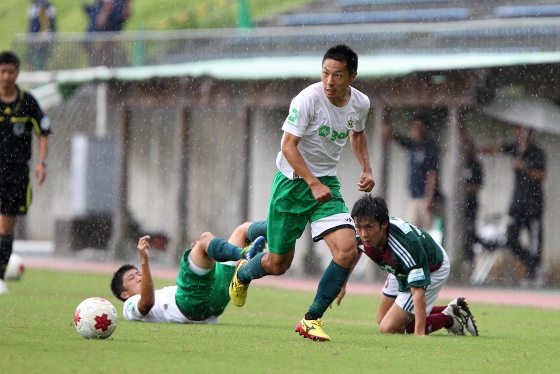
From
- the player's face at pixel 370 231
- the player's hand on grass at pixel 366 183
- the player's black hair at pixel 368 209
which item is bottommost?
the player's face at pixel 370 231

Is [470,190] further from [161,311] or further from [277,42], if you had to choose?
[161,311]

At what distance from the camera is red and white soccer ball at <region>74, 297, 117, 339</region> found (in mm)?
8289

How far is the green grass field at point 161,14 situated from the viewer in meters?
→ 33.7

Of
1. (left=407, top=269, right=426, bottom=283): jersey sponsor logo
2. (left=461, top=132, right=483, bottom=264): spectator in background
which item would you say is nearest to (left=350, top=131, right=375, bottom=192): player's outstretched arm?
(left=407, top=269, right=426, bottom=283): jersey sponsor logo

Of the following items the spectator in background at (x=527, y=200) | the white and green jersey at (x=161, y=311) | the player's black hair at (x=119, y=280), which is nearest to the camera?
the white and green jersey at (x=161, y=311)

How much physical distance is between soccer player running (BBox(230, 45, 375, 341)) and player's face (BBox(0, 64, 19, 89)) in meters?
4.84

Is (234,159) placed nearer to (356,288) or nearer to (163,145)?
(163,145)

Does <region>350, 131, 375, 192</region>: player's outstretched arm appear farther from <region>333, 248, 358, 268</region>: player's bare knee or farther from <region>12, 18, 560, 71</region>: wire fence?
<region>12, 18, 560, 71</region>: wire fence

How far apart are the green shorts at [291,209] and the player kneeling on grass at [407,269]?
0.37 m

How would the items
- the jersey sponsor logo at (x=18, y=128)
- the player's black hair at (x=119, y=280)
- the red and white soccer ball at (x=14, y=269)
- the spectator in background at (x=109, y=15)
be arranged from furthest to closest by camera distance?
1. the spectator in background at (x=109, y=15)
2. the red and white soccer ball at (x=14, y=269)
3. the jersey sponsor logo at (x=18, y=128)
4. the player's black hair at (x=119, y=280)

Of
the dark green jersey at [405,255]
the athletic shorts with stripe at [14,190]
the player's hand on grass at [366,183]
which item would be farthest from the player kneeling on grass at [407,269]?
the athletic shorts with stripe at [14,190]

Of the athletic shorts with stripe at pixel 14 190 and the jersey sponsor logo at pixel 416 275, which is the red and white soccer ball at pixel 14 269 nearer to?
the athletic shorts with stripe at pixel 14 190

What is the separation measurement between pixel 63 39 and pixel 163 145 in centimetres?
358

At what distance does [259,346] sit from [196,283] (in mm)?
1877
